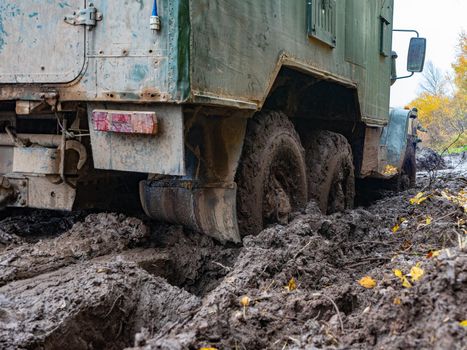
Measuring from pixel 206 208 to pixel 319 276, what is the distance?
0.99 metres

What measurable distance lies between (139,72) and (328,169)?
307 cm

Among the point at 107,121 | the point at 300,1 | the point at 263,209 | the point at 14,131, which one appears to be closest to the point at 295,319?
the point at 107,121

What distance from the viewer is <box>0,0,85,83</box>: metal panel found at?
3371 millimetres

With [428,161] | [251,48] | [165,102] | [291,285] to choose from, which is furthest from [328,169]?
[428,161]

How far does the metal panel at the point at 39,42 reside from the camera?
3.37 meters

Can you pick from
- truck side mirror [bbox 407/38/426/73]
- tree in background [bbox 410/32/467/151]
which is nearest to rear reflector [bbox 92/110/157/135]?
truck side mirror [bbox 407/38/426/73]

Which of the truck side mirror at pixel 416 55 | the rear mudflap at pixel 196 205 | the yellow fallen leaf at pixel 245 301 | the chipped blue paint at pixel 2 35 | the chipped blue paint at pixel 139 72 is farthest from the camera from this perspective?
the truck side mirror at pixel 416 55

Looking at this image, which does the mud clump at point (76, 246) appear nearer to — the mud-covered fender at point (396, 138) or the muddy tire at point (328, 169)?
the muddy tire at point (328, 169)

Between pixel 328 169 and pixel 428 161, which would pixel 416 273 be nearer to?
pixel 328 169

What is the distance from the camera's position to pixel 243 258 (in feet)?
11.4

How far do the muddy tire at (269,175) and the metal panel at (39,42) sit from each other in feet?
4.56

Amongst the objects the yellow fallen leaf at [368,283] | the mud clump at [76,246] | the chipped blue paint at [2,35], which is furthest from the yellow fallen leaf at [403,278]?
the chipped blue paint at [2,35]

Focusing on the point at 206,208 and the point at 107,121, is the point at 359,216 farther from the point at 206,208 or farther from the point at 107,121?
the point at 107,121

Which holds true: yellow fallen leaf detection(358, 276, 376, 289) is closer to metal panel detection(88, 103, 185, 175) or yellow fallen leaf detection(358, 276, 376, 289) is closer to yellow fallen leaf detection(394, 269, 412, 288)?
yellow fallen leaf detection(394, 269, 412, 288)
